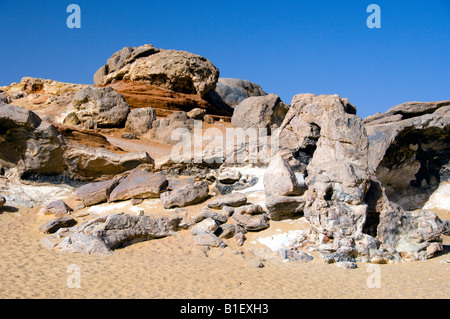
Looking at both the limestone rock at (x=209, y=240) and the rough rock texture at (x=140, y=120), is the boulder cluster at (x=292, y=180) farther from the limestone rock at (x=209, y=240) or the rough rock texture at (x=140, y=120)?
the rough rock texture at (x=140, y=120)

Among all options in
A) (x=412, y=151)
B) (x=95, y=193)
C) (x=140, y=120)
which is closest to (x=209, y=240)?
(x=95, y=193)

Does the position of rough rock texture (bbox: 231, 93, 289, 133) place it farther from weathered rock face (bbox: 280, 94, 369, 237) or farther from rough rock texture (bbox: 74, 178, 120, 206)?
rough rock texture (bbox: 74, 178, 120, 206)

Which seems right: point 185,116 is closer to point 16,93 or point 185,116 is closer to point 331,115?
point 331,115

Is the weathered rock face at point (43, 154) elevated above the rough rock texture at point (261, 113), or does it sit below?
below

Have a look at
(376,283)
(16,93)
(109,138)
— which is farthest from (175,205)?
(16,93)

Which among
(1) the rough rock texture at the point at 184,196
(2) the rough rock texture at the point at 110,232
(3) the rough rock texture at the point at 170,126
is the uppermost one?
(3) the rough rock texture at the point at 170,126

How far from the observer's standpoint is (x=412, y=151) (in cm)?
1120

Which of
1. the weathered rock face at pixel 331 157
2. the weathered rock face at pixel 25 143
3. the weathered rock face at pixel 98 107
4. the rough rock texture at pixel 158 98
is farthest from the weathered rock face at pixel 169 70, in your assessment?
the weathered rock face at pixel 331 157

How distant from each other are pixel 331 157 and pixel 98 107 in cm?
1276

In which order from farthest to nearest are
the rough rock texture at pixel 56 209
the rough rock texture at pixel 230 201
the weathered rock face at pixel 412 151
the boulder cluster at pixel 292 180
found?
the weathered rock face at pixel 412 151 < the rough rock texture at pixel 56 209 < the rough rock texture at pixel 230 201 < the boulder cluster at pixel 292 180

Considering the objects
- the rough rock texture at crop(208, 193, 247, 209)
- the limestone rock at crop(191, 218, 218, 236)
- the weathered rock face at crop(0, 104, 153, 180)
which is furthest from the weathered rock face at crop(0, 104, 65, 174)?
the limestone rock at crop(191, 218, 218, 236)

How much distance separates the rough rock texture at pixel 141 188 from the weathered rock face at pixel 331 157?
3440 mm

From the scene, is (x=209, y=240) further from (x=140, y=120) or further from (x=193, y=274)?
(x=140, y=120)

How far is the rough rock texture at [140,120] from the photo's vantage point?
1850cm
